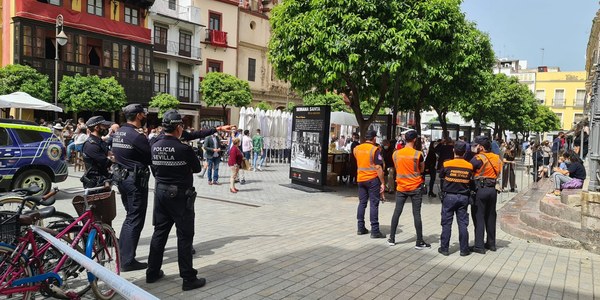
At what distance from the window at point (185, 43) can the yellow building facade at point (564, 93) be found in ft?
171

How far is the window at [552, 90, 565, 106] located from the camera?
214 feet

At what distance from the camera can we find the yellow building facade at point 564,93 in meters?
62.6

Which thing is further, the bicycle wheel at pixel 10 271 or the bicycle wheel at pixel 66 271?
the bicycle wheel at pixel 66 271

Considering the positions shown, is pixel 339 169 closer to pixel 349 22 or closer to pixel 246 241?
pixel 349 22

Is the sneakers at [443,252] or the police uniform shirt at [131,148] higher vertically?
the police uniform shirt at [131,148]

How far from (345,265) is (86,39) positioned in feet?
89.4

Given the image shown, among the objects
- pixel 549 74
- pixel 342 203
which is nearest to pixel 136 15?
pixel 342 203

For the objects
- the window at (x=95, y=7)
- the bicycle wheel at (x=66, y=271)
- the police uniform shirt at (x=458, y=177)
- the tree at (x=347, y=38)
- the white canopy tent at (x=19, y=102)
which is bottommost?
the bicycle wheel at (x=66, y=271)

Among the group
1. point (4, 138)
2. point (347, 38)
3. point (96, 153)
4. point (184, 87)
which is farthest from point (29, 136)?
point (184, 87)

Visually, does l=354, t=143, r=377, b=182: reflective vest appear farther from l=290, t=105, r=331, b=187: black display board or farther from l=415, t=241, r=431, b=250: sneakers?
l=290, t=105, r=331, b=187: black display board

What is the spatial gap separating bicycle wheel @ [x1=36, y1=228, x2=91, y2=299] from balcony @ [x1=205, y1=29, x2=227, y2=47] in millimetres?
34722

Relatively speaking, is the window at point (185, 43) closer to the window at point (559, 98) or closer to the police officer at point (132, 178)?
the police officer at point (132, 178)

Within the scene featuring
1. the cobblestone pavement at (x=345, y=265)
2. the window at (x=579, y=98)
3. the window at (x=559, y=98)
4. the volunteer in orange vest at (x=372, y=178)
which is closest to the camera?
the cobblestone pavement at (x=345, y=265)

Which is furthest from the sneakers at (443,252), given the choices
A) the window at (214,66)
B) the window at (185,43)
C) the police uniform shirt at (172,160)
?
the window at (214,66)
